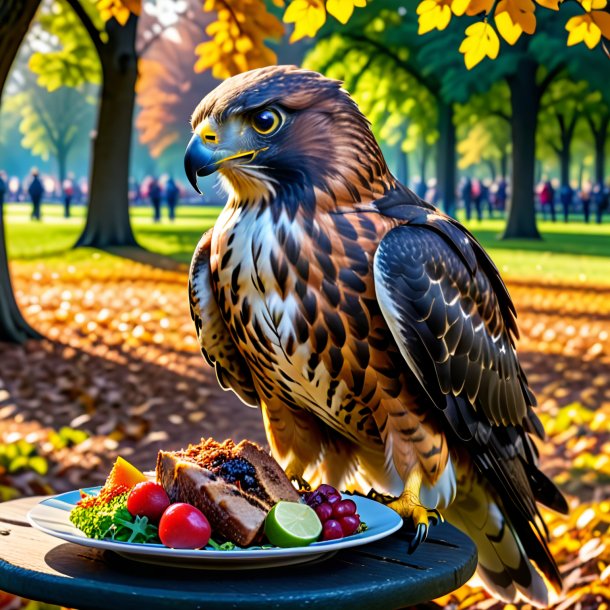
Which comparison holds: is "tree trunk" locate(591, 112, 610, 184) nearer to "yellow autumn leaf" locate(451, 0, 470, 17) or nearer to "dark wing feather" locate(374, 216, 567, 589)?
"yellow autumn leaf" locate(451, 0, 470, 17)

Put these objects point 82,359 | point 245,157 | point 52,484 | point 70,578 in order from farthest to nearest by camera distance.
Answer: point 82,359
point 52,484
point 245,157
point 70,578

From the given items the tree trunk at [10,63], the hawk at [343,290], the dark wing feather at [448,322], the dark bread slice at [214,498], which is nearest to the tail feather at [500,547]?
the hawk at [343,290]

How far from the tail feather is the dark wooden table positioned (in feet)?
1.76

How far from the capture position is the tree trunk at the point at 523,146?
20672 millimetres

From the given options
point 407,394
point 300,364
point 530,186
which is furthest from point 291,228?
point 530,186

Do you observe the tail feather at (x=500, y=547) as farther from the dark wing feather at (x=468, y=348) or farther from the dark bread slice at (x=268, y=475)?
the dark bread slice at (x=268, y=475)

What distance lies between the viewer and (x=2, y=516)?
2.60 m

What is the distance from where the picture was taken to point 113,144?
14.6m

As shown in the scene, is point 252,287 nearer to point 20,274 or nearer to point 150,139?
point 20,274

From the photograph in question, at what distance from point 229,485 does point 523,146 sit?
766 inches

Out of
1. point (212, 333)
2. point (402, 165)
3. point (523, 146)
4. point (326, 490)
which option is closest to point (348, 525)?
point (326, 490)

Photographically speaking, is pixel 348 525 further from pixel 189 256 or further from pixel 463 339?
pixel 189 256

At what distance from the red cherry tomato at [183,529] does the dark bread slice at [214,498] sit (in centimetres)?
9

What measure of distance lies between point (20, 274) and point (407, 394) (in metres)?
12.5
